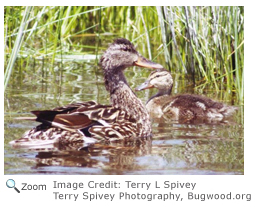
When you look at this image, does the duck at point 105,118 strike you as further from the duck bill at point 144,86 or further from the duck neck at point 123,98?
the duck bill at point 144,86

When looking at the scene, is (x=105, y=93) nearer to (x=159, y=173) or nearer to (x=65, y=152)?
(x=65, y=152)

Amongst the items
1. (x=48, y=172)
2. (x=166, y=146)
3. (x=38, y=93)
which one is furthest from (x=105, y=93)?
(x=48, y=172)

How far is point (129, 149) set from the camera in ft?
17.3

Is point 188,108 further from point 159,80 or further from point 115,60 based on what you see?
point 115,60

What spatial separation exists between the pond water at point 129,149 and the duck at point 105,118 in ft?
0.37

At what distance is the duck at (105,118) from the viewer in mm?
5238

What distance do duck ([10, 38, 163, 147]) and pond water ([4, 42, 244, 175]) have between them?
0.11m

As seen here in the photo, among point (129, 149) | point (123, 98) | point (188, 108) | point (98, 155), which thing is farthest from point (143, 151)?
point (188, 108)

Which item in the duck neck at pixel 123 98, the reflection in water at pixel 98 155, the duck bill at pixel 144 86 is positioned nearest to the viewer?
the reflection in water at pixel 98 155

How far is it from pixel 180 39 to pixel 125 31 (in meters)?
1.85

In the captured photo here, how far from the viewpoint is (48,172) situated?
4613 mm
